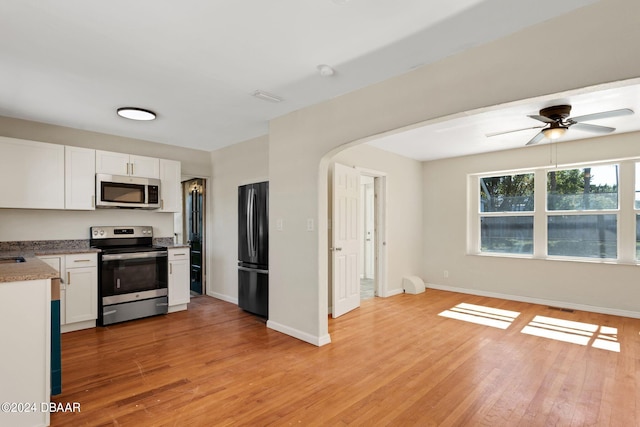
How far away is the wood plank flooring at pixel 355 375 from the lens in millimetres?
2133

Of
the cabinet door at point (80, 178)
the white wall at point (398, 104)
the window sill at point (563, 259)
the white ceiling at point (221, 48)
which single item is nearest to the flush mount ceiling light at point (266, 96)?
the white ceiling at point (221, 48)

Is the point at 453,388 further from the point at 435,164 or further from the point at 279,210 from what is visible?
the point at 435,164

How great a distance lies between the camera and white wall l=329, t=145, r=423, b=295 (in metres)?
5.35

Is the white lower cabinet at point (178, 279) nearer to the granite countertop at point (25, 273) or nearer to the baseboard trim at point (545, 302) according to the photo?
the granite countertop at point (25, 273)

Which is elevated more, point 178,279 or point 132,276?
point 132,276

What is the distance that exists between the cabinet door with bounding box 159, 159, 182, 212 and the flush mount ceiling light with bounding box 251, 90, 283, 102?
232 cm

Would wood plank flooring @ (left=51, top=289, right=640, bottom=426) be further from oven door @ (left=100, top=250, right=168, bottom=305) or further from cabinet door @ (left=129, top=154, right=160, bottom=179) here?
cabinet door @ (left=129, top=154, right=160, bottom=179)

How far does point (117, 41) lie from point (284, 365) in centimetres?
290

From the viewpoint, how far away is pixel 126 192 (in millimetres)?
4359

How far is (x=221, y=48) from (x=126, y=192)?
9.63 ft

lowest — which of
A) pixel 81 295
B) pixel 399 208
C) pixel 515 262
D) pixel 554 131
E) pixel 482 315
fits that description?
pixel 482 315

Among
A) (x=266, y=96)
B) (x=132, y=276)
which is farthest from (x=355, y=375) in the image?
(x=132, y=276)

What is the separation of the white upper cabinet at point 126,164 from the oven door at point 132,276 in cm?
114

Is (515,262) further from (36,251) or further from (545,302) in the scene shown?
(36,251)
